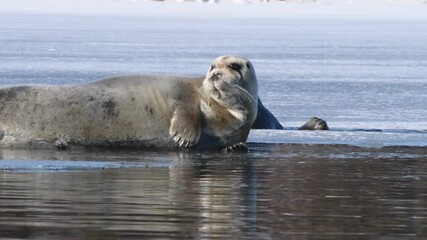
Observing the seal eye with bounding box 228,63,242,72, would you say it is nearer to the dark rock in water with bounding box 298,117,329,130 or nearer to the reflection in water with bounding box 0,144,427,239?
the reflection in water with bounding box 0,144,427,239

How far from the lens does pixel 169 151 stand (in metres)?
9.75

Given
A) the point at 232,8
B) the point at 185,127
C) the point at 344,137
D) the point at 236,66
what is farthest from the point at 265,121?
the point at 232,8

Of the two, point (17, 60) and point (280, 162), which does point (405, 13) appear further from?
point (280, 162)

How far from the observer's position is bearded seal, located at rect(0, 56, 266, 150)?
9883 millimetres

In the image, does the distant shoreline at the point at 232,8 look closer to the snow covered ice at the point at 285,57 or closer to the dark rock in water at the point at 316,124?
the snow covered ice at the point at 285,57

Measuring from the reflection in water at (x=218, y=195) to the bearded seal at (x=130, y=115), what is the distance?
38 cm

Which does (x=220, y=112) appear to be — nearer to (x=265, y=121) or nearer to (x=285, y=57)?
(x=265, y=121)

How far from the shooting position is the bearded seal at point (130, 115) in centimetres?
988

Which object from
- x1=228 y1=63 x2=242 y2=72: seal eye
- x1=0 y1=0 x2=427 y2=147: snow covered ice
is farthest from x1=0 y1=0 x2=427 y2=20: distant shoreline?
x1=228 y1=63 x2=242 y2=72: seal eye

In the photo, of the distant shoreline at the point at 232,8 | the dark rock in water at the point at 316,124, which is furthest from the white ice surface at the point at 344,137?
the distant shoreline at the point at 232,8

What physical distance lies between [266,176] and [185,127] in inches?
80.0

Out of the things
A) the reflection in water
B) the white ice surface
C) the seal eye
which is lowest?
the white ice surface

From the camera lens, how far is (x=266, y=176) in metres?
7.90

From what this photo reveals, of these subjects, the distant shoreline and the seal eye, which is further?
the distant shoreline
